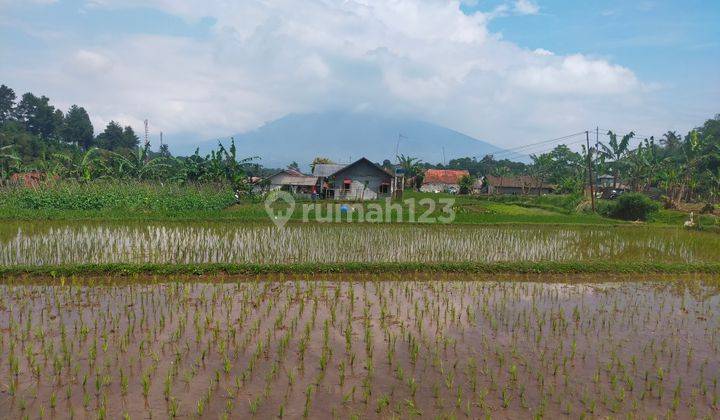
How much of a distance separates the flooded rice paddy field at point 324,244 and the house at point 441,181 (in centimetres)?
3233

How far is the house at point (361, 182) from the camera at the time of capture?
26.7 m

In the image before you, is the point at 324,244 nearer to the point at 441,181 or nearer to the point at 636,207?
the point at 636,207

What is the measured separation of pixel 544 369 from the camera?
15.9 feet

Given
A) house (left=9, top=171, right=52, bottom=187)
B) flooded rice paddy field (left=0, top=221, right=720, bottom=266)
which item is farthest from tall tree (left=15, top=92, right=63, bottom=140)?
flooded rice paddy field (left=0, top=221, right=720, bottom=266)

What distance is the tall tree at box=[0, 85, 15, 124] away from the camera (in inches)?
2286

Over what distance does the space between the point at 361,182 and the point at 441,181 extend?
78.3 ft

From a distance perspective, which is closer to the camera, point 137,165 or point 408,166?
point 137,165

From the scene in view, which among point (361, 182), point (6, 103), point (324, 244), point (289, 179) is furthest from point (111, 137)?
point (324, 244)

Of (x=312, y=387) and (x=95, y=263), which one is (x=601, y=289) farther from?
(x=95, y=263)

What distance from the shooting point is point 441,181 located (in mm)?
49031

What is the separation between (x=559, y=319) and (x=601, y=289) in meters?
2.40

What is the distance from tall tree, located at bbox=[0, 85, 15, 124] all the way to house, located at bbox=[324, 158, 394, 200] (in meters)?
52.7

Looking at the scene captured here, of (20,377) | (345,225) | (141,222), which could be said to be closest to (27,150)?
(141,222)

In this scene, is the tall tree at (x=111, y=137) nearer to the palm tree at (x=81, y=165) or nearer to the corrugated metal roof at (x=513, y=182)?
the palm tree at (x=81, y=165)
